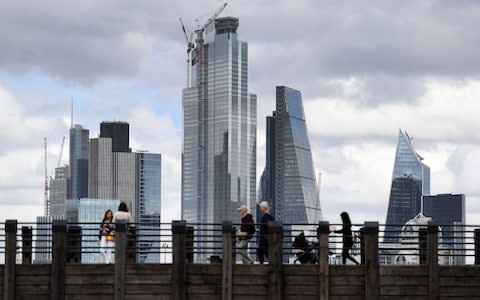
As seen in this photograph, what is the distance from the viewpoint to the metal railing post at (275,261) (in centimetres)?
3591

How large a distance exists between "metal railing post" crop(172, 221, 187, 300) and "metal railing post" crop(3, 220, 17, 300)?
188 inches

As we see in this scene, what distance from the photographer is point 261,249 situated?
3703 cm

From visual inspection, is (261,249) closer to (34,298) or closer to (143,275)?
(143,275)

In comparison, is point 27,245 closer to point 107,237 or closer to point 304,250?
point 107,237

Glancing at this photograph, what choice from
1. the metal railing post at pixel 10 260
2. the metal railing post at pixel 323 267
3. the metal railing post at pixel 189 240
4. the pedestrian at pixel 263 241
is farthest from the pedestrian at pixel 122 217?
the metal railing post at pixel 323 267

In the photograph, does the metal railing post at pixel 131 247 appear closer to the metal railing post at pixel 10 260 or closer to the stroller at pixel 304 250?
the metal railing post at pixel 10 260

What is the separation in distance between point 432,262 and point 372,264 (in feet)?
6.07

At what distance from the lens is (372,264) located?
118 ft

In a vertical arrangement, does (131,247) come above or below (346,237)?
below

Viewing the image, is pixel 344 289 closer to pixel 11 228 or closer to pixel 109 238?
pixel 109 238

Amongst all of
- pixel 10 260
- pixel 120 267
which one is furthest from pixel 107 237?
pixel 10 260

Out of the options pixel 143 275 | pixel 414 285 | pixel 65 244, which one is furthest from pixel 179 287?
pixel 414 285

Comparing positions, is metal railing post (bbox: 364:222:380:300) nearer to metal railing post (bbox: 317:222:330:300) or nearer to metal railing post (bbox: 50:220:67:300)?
metal railing post (bbox: 317:222:330:300)

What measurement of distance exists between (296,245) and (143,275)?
4.65 metres
